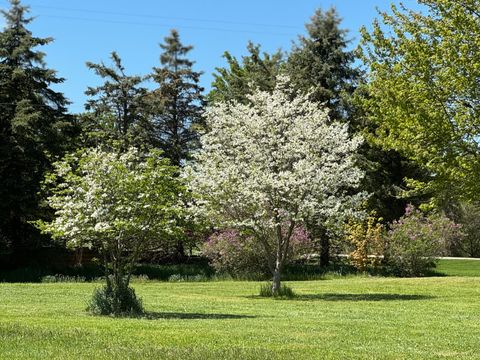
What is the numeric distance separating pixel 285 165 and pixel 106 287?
834 cm

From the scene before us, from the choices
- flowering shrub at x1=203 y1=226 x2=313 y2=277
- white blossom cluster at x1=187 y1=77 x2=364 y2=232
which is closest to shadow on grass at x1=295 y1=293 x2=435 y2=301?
white blossom cluster at x1=187 y1=77 x2=364 y2=232

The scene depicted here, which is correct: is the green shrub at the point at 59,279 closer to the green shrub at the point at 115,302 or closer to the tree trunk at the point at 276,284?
the tree trunk at the point at 276,284

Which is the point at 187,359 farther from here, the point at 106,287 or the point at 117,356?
the point at 106,287

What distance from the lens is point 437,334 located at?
11.4m

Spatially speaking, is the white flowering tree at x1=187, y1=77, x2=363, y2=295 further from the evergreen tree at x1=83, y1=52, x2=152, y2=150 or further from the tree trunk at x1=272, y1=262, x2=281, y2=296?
the evergreen tree at x1=83, y1=52, x2=152, y2=150

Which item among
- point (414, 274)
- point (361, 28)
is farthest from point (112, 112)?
point (361, 28)

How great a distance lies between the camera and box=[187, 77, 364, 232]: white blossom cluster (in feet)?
66.3

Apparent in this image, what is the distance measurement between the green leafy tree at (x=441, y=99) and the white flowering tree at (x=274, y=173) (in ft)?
15.4

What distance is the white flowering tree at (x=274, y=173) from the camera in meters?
20.2

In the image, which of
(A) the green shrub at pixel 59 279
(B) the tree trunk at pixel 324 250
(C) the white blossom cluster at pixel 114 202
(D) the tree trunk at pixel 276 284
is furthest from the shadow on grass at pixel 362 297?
(B) the tree trunk at pixel 324 250

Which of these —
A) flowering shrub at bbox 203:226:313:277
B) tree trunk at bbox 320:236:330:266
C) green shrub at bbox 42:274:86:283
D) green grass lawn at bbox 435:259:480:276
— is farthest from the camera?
tree trunk at bbox 320:236:330:266

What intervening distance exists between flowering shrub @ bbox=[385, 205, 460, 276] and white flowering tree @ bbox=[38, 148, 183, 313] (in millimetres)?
20382

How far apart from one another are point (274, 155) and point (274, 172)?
22.6 inches

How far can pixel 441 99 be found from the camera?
45.5 ft
